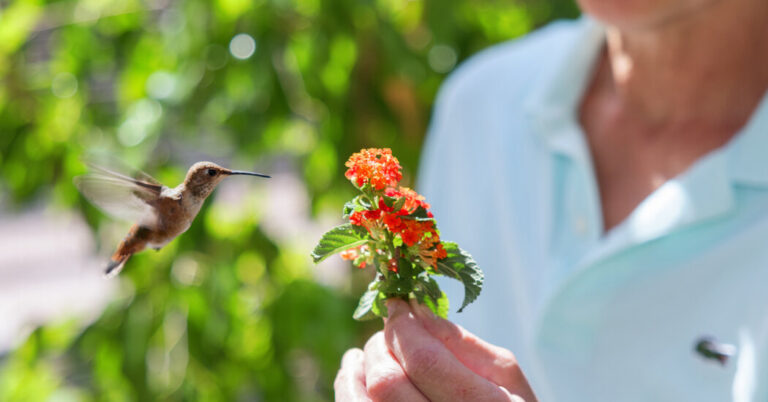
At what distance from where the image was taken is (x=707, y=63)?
2.47 ft

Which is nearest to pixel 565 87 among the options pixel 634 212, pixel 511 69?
pixel 511 69

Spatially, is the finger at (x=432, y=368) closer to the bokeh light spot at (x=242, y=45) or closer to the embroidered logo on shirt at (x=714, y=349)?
the embroidered logo on shirt at (x=714, y=349)

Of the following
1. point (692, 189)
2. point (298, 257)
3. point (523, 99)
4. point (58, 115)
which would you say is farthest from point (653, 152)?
point (58, 115)

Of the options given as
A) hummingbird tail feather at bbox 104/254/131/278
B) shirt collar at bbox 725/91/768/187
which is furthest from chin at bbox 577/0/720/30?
hummingbird tail feather at bbox 104/254/131/278

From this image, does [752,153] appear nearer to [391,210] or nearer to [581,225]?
[581,225]

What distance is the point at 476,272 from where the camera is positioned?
0.39 metres

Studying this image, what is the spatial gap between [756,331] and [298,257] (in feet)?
2.40

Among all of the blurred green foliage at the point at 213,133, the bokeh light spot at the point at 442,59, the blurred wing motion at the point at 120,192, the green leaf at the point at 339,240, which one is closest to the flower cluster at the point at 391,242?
the green leaf at the point at 339,240

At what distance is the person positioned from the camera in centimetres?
67

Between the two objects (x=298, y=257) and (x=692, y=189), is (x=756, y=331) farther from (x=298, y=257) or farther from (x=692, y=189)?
(x=298, y=257)

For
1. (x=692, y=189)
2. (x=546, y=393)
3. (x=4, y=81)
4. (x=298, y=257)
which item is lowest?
(x=4, y=81)

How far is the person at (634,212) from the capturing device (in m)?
0.67

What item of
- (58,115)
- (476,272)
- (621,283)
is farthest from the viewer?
(58,115)

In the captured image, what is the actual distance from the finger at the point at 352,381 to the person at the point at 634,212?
12.4 inches
